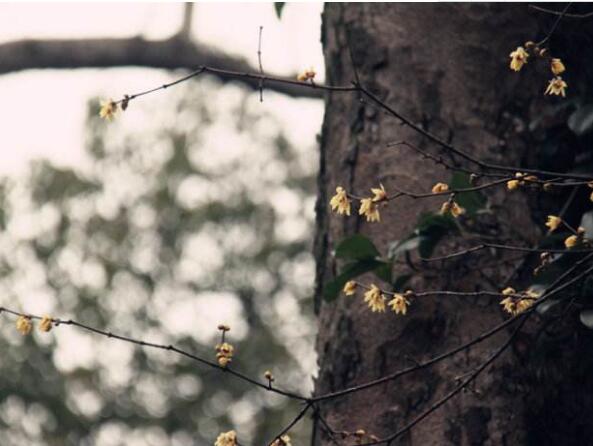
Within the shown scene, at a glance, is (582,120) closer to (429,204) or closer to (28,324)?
(429,204)

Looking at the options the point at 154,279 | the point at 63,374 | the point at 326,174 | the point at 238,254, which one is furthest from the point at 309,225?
the point at 326,174

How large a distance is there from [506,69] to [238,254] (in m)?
5.46

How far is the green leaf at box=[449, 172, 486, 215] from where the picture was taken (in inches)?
73.0

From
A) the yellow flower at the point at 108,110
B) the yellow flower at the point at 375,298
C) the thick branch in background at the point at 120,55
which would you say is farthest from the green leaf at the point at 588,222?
the thick branch in background at the point at 120,55

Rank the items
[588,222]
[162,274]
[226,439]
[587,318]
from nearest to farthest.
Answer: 1. [226,439]
2. [587,318]
3. [588,222]
4. [162,274]

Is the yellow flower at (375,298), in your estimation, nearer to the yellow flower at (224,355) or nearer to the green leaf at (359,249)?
the yellow flower at (224,355)

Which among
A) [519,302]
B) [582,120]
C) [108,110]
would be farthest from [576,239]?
[108,110]

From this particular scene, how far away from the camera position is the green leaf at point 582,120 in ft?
6.38

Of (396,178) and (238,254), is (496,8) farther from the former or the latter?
(238,254)

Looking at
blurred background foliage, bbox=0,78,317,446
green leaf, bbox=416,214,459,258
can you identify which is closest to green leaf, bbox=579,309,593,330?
green leaf, bbox=416,214,459,258

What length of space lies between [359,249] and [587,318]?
1.19ft

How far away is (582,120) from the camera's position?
77.2 inches

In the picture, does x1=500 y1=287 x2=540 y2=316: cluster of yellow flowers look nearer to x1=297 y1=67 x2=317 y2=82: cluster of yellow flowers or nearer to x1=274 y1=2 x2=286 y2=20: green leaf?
x1=297 y1=67 x2=317 y2=82: cluster of yellow flowers

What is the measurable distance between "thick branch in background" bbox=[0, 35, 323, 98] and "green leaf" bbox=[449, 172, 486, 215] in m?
1.70
